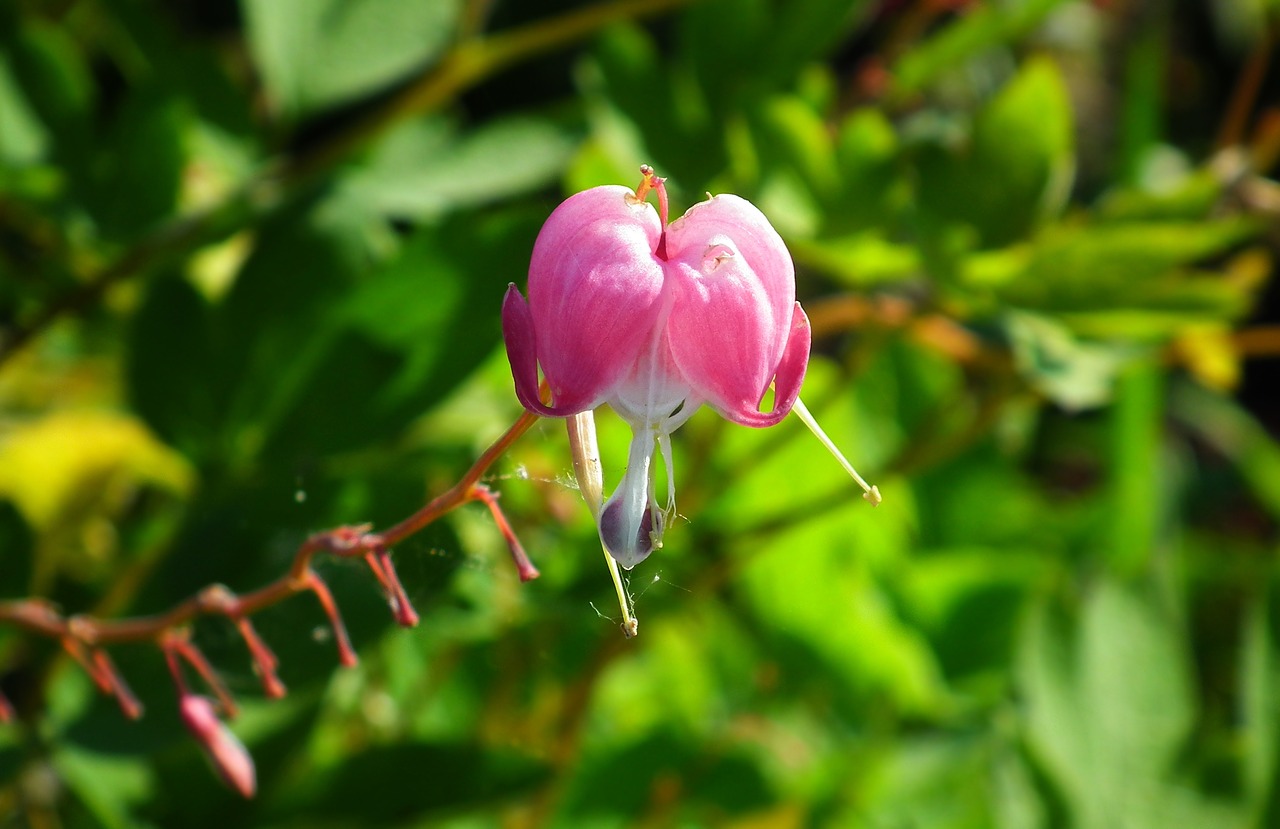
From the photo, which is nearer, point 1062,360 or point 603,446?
point 1062,360

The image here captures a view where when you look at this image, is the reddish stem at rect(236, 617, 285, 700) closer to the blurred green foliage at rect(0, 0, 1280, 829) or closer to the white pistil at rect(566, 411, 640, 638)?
the blurred green foliage at rect(0, 0, 1280, 829)

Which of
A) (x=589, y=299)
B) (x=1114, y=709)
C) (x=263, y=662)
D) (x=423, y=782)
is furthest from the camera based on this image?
(x=1114, y=709)

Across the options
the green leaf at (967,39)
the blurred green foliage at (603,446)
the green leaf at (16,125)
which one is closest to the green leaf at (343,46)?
the blurred green foliage at (603,446)

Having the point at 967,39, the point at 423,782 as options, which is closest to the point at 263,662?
the point at 423,782

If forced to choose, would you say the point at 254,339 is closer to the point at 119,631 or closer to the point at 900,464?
the point at 119,631

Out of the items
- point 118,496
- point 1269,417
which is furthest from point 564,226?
point 1269,417

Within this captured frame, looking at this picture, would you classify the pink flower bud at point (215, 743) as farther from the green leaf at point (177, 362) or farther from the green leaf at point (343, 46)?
the green leaf at point (343, 46)

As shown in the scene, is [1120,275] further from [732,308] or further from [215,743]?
[215,743]
